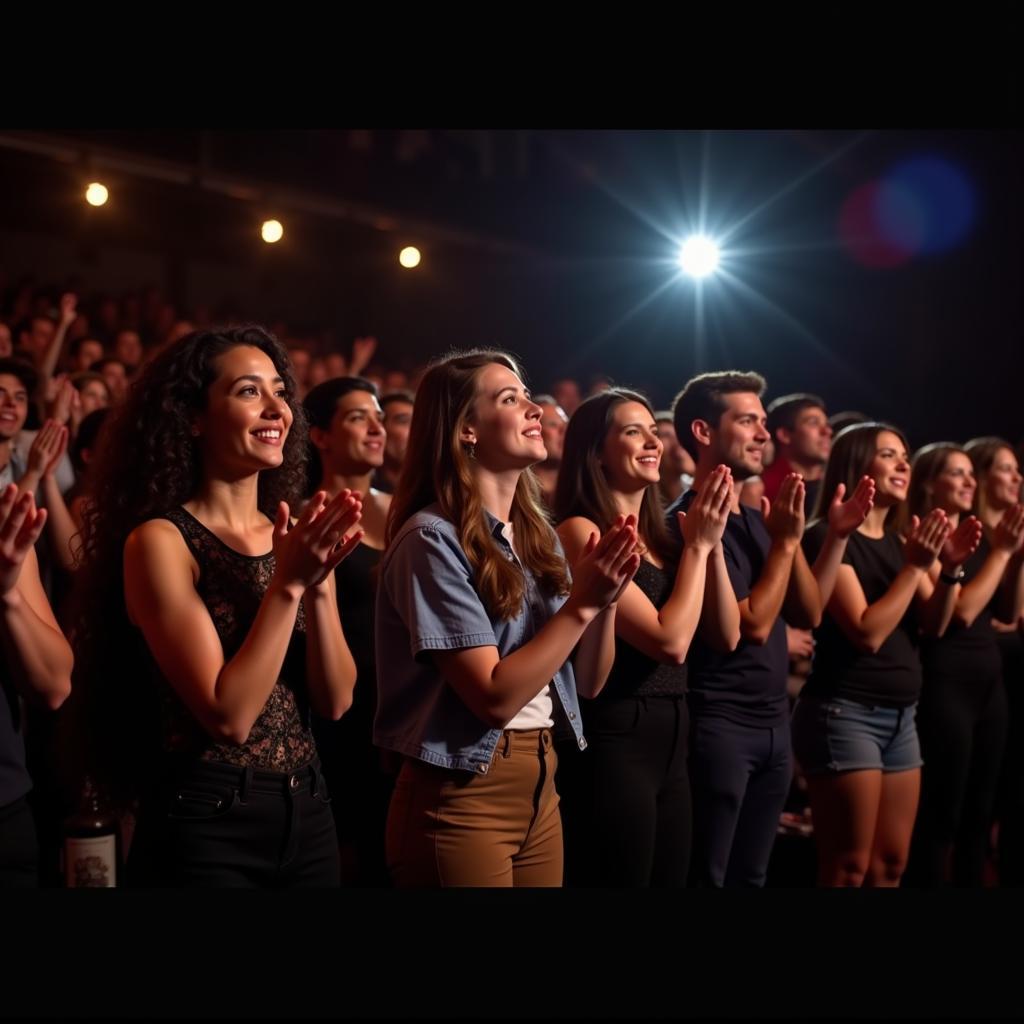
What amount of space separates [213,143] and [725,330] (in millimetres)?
4264

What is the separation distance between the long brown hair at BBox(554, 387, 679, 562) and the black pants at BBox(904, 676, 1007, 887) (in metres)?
1.24

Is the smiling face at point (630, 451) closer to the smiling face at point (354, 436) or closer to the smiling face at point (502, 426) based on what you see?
the smiling face at point (502, 426)

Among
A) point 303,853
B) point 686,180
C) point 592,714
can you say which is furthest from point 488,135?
point 303,853

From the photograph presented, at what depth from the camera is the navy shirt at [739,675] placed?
9.63 feet

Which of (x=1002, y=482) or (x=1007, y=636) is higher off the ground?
(x=1002, y=482)

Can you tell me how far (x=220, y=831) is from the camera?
5.89ft

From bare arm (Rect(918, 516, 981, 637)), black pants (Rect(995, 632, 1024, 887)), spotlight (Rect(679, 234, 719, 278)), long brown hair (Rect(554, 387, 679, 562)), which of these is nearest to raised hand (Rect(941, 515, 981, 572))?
bare arm (Rect(918, 516, 981, 637))

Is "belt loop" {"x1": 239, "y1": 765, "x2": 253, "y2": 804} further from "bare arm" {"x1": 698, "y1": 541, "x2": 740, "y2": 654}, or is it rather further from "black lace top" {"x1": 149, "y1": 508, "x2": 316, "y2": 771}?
"bare arm" {"x1": 698, "y1": 541, "x2": 740, "y2": 654}

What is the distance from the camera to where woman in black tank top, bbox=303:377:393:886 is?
10.3 ft

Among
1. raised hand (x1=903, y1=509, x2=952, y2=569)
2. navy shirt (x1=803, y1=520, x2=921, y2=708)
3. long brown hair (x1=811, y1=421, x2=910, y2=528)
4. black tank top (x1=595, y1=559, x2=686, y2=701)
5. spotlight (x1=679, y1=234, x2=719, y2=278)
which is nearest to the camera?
black tank top (x1=595, y1=559, x2=686, y2=701)

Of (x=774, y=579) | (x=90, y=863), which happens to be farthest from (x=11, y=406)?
(x=774, y=579)

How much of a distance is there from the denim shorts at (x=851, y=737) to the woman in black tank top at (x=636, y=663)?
595mm

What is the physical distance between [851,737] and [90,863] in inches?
75.6

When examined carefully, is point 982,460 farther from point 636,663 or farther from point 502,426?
point 502,426
